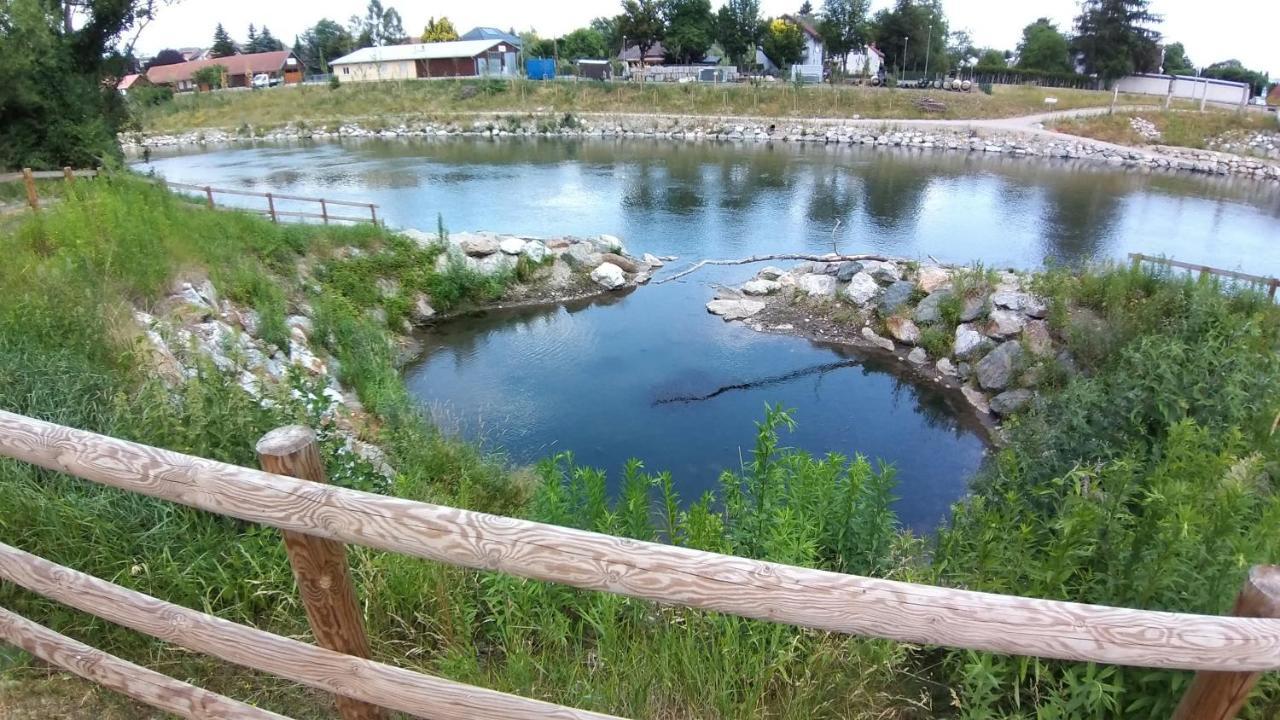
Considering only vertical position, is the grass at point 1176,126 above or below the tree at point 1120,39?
below

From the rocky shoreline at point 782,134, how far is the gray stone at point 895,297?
3125 centimetres

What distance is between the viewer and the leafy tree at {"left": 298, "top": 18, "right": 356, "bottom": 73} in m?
93.9

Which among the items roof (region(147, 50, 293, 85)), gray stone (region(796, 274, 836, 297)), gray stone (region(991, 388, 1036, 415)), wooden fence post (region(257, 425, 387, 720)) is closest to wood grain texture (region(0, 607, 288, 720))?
wooden fence post (region(257, 425, 387, 720))

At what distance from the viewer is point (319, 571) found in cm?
214

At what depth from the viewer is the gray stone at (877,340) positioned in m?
14.1

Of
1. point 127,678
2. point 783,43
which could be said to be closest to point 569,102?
point 783,43

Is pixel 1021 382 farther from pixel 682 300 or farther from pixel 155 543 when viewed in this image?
pixel 155 543

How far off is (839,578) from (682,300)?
15.2 metres

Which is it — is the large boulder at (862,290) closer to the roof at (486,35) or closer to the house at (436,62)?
the house at (436,62)

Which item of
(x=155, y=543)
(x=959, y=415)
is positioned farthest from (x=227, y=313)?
(x=959, y=415)

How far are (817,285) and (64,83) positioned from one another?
62.2 ft

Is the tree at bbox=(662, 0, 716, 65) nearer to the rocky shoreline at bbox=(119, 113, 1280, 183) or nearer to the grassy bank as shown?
the grassy bank

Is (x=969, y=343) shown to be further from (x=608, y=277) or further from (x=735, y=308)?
(x=608, y=277)

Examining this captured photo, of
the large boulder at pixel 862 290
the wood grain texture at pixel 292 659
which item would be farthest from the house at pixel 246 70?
the wood grain texture at pixel 292 659
